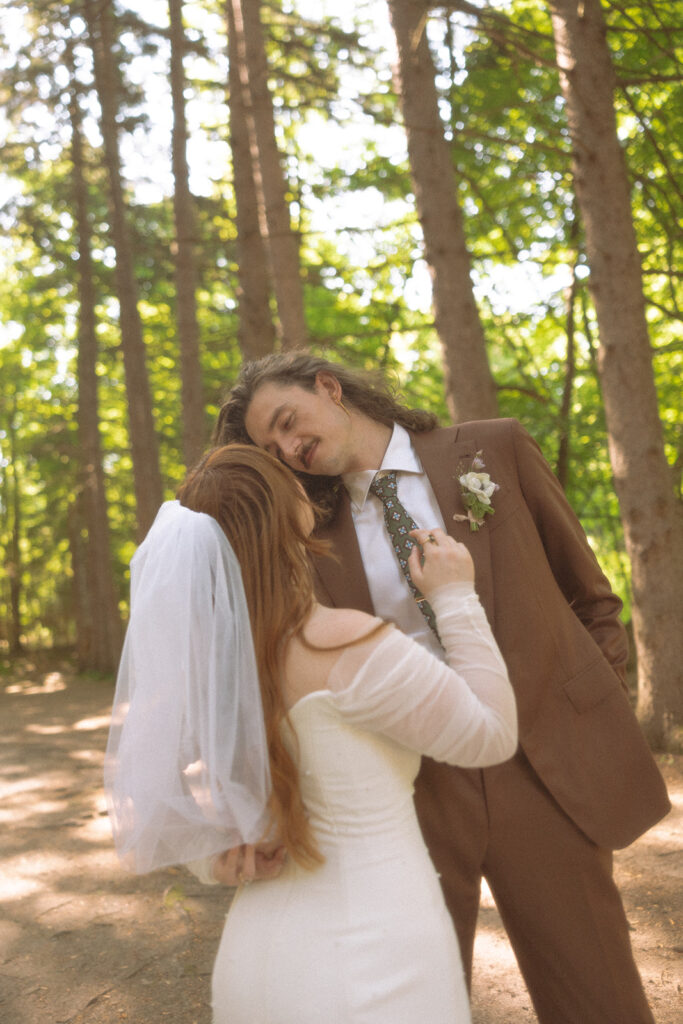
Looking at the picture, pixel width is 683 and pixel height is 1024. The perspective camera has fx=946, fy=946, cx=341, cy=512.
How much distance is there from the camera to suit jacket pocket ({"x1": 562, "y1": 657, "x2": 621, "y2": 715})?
2.58m

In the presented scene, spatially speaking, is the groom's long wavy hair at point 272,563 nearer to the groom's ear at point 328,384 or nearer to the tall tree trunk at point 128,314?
the groom's ear at point 328,384

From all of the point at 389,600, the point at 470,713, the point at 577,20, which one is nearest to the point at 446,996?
the point at 470,713

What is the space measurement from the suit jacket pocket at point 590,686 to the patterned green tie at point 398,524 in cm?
40

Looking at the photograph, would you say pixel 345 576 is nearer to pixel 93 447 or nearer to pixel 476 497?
pixel 476 497

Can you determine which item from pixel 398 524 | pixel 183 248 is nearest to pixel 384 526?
pixel 398 524

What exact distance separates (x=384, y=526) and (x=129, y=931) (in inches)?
116

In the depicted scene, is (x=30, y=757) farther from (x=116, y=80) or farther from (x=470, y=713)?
(x=116, y=80)

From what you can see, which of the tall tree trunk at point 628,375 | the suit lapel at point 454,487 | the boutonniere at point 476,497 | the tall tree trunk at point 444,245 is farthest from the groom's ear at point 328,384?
the tall tree trunk at point 628,375

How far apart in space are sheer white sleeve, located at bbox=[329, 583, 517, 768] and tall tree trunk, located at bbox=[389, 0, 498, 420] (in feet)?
14.4

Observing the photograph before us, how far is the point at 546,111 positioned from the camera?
352 inches

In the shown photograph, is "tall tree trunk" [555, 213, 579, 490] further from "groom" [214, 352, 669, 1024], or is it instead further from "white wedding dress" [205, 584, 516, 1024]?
"white wedding dress" [205, 584, 516, 1024]

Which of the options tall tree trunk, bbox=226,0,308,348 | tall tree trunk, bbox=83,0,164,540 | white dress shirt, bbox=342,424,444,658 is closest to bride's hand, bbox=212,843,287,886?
white dress shirt, bbox=342,424,444,658

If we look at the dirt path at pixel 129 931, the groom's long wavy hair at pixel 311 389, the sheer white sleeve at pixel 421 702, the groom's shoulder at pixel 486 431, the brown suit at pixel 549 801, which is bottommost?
the dirt path at pixel 129 931

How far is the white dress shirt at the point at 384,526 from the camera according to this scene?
2703 mm
